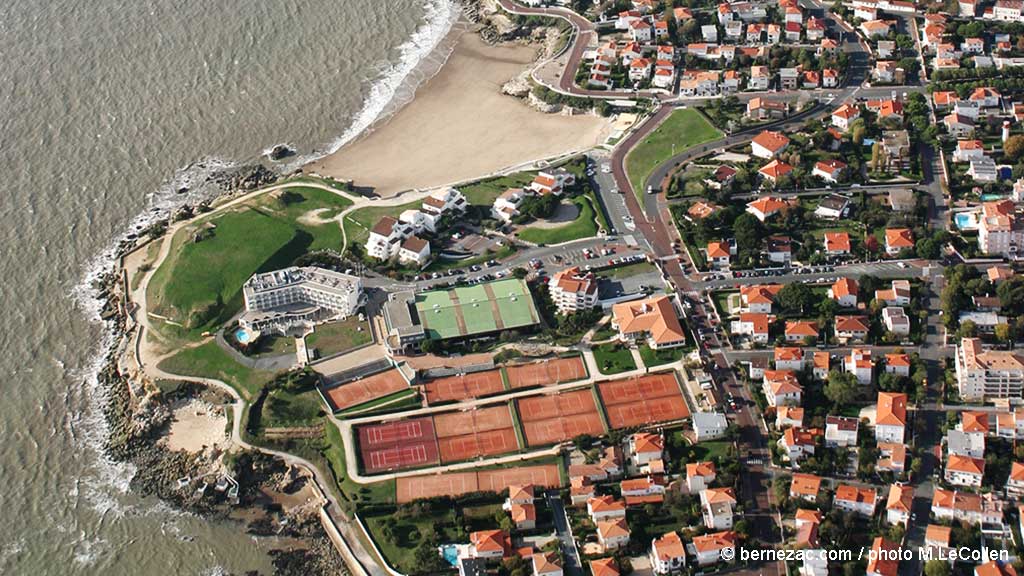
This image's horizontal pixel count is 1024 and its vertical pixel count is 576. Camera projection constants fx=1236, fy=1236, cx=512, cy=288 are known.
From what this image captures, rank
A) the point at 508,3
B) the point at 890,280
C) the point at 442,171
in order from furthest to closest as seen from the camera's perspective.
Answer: the point at 508,3 < the point at 442,171 < the point at 890,280

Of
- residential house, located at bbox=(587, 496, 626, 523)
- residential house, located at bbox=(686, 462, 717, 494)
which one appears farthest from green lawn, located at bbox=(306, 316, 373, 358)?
residential house, located at bbox=(686, 462, 717, 494)

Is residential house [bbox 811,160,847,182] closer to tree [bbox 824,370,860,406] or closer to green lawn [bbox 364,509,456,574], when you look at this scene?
tree [bbox 824,370,860,406]

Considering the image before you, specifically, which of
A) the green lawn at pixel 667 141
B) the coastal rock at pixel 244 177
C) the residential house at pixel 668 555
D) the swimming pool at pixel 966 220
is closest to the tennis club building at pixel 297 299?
the coastal rock at pixel 244 177

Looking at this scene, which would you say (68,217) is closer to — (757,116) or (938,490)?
(757,116)

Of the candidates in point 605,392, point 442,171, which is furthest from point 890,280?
point 442,171

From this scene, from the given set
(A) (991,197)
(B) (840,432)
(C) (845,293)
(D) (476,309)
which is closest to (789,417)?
(B) (840,432)
